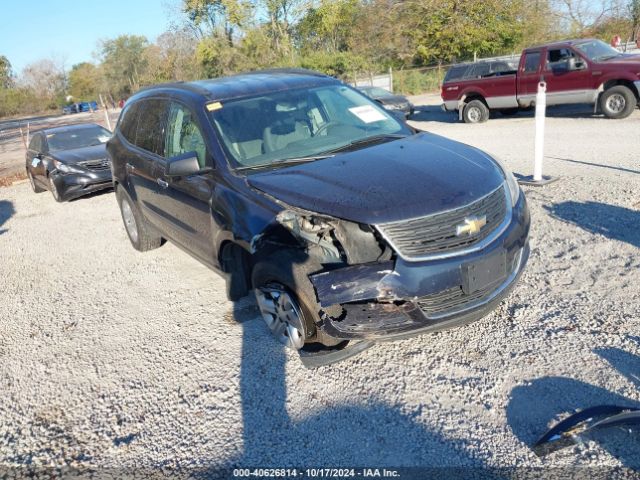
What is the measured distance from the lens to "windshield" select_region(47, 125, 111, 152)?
37.2ft

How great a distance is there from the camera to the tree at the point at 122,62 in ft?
229

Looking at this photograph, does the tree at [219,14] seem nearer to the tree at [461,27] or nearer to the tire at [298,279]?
the tree at [461,27]

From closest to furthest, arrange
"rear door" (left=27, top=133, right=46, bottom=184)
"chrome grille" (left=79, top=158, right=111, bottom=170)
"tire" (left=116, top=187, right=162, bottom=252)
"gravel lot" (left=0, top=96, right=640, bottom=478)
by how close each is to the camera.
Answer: "gravel lot" (left=0, top=96, right=640, bottom=478) → "tire" (left=116, top=187, right=162, bottom=252) → "chrome grille" (left=79, top=158, right=111, bottom=170) → "rear door" (left=27, top=133, right=46, bottom=184)

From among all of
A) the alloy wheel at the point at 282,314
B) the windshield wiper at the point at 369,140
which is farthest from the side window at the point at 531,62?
the alloy wheel at the point at 282,314

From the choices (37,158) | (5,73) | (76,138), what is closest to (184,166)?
(76,138)

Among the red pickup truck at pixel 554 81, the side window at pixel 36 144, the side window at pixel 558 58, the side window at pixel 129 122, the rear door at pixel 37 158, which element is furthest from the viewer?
the side window at pixel 558 58

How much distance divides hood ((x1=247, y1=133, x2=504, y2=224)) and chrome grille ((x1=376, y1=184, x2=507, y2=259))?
42 mm

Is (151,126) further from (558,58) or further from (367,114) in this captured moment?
(558,58)

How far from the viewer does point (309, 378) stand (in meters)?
3.45

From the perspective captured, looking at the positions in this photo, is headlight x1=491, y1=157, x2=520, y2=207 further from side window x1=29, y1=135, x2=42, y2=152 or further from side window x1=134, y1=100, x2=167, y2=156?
side window x1=29, y1=135, x2=42, y2=152

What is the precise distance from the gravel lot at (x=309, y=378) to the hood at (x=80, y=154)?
17.6 ft

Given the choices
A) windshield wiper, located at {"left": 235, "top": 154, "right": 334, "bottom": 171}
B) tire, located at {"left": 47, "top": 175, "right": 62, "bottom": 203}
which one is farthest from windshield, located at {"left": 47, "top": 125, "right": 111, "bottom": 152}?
windshield wiper, located at {"left": 235, "top": 154, "right": 334, "bottom": 171}

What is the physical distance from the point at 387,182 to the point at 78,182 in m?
8.64

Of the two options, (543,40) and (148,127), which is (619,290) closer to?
(148,127)
